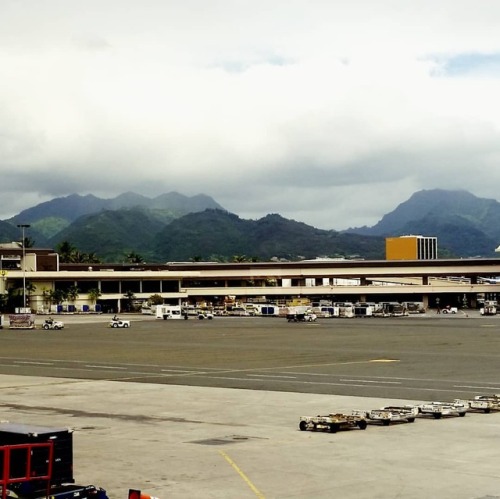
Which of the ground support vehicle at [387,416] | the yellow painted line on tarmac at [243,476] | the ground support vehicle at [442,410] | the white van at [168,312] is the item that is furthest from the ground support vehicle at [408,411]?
the white van at [168,312]

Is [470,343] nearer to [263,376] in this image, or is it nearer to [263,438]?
[263,376]

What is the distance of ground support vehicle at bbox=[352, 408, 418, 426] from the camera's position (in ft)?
117

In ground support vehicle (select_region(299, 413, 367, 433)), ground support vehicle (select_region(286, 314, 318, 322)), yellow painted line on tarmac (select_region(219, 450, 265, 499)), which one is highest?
ground support vehicle (select_region(286, 314, 318, 322))

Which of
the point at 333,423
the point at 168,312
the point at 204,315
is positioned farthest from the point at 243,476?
the point at 204,315

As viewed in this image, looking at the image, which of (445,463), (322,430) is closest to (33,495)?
(445,463)

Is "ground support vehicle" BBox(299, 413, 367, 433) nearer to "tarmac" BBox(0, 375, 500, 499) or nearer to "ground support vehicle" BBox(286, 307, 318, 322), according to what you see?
"tarmac" BBox(0, 375, 500, 499)

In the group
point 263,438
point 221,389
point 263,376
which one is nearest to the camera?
point 263,438

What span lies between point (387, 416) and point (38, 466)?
17534 mm

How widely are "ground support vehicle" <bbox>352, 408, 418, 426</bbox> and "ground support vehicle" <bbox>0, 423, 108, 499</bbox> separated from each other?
52.4ft

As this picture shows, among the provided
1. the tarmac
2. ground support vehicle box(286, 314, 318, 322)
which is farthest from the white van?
the tarmac

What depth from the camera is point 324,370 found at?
203ft

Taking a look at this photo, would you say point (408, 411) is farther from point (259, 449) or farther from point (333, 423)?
point (259, 449)

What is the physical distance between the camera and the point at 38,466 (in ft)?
69.3

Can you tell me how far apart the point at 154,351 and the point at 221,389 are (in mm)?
37147
